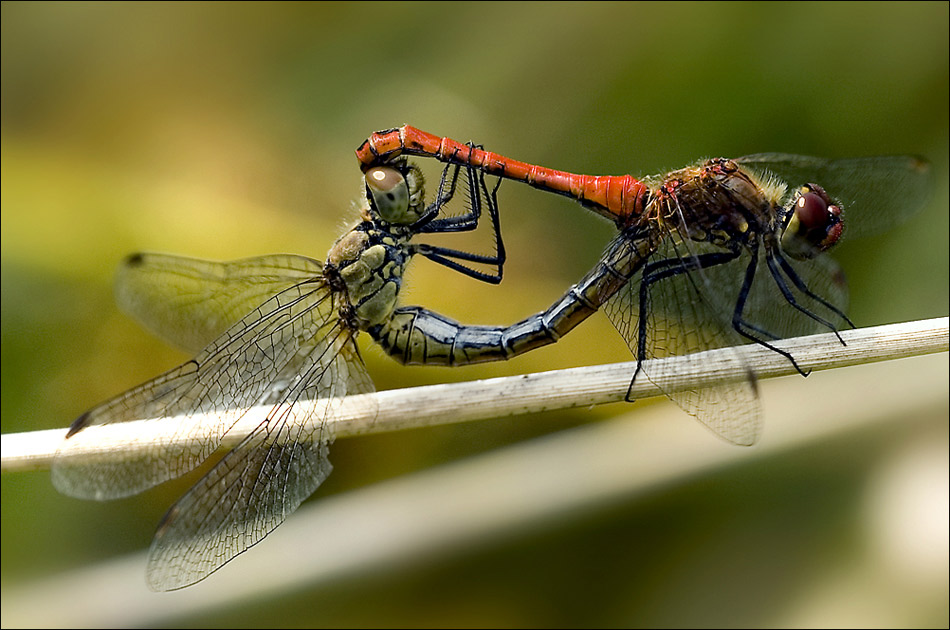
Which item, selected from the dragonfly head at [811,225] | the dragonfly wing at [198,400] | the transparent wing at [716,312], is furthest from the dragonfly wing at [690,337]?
the dragonfly wing at [198,400]

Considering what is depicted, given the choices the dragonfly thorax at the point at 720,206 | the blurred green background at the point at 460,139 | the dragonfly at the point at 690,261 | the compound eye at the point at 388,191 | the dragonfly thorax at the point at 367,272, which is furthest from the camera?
the blurred green background at the point at 460,139

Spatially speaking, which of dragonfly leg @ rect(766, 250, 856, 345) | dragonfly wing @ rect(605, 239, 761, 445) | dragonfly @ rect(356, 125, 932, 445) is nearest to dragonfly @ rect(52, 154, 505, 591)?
dragonfly @ rect(356, 125, 932, 445)

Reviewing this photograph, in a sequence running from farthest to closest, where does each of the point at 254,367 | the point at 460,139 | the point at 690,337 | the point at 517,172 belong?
the point at 460,139 → the point at 517,172 → the point at 254,367 → the point at 690,337

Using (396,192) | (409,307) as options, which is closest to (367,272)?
(409,307)

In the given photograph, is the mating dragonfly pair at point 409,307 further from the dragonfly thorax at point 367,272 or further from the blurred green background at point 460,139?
the blurred green background at point 460,139

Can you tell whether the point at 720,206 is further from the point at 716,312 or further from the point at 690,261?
the point at 716,312

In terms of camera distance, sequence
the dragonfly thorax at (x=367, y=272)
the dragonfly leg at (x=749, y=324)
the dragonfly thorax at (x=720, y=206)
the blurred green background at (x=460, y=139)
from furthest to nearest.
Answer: the blurred green background at (x=460, y=139) → the dragonfly thorax at (x=367, y=272) → the dragonfly thorax at (x=720, y=206) → the dragonfly leg at (x=749, y=324)

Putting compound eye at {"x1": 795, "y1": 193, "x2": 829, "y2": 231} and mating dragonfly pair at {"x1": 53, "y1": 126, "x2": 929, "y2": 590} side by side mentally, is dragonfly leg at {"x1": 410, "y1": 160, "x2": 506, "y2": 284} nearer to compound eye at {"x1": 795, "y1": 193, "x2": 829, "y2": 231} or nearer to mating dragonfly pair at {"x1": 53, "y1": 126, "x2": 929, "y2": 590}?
mating dragonfly pair at {"x1": 53, "y1": 126, "x2": 929, "y2": 590}

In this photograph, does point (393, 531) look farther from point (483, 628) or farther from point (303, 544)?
point (483, 628)
